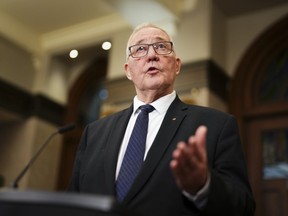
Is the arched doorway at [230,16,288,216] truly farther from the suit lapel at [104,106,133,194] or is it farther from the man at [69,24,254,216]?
the suit lapel at [104,106,133,194]

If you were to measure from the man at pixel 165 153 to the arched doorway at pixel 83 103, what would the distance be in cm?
528

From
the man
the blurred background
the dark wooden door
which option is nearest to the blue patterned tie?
the man

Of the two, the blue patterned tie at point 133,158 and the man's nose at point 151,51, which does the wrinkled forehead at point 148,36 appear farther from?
the blue patterned tie at point 133,158

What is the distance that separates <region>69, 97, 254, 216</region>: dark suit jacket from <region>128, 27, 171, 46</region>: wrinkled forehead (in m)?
0.41

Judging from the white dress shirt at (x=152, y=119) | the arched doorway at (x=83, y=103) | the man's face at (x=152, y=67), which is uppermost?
the arched doorway at (x=83, y=103)

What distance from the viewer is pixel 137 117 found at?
232 centimetres

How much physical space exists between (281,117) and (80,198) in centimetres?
518

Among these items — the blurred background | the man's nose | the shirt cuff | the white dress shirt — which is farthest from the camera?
the blurred background

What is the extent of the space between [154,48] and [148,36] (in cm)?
8

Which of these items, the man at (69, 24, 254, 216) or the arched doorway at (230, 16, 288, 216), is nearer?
the man at (69, 24, 254, 216)

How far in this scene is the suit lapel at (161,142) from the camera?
1899mm

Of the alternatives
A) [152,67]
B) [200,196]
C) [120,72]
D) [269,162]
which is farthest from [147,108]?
[120,72]

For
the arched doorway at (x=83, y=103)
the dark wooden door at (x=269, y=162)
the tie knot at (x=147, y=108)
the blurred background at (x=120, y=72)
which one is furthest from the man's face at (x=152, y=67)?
the arched doorway at (x=83, y=103)

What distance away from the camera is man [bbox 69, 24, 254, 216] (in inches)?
63.2
